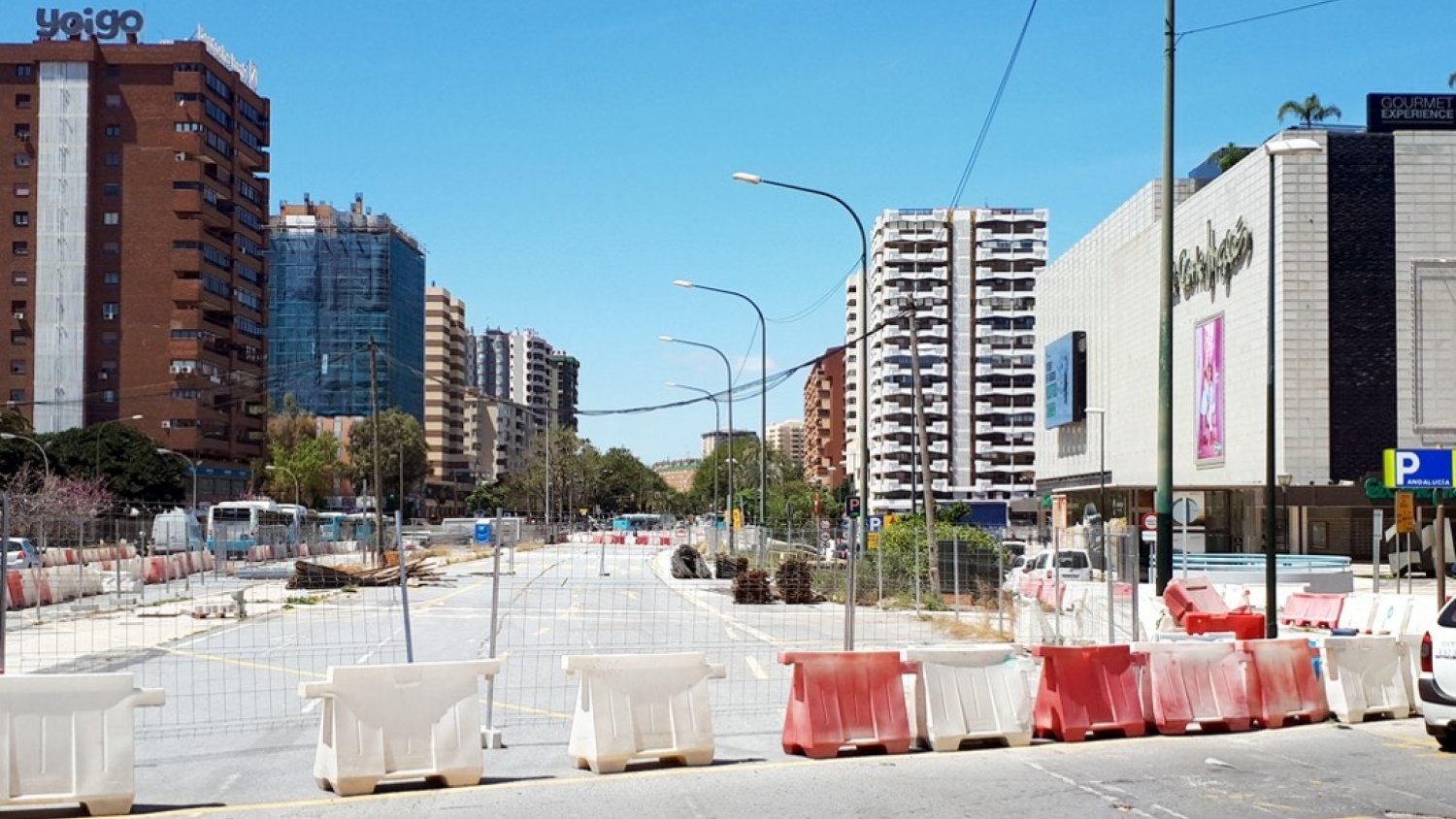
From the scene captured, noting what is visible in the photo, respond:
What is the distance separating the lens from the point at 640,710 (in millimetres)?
11430

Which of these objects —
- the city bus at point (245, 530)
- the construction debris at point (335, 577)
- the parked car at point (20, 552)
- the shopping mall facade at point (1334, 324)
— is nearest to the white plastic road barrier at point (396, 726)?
the construction debris at point (335, 577)

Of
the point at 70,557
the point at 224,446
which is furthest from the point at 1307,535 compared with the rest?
the point at 224,446

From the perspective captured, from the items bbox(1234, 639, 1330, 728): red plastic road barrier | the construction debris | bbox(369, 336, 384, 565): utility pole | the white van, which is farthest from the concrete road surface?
the white van

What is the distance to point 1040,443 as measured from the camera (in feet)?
321

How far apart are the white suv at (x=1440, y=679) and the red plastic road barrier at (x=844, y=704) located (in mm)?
4277

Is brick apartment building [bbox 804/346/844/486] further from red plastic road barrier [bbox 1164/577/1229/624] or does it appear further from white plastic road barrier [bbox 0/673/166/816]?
white plastic road barrier [bbox 0/673/166/816]

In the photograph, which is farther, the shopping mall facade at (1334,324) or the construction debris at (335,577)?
the shopping mall facade at (1334,324)

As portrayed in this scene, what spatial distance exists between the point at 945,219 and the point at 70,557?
108 metres

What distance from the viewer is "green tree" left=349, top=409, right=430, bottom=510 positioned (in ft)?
420

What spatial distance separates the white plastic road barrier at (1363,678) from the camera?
14312 mm

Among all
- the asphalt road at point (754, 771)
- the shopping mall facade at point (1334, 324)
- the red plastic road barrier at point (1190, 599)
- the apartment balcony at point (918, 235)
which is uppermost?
the apartment balcony at point (918, 235)

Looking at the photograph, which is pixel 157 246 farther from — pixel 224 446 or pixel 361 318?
pixel 361 318

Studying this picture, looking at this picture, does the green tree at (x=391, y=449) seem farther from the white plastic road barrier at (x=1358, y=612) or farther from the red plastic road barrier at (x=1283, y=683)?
the red plastic road barrier at (x=1283, y=683)

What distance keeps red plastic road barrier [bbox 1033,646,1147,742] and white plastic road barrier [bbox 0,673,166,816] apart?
7405mm
